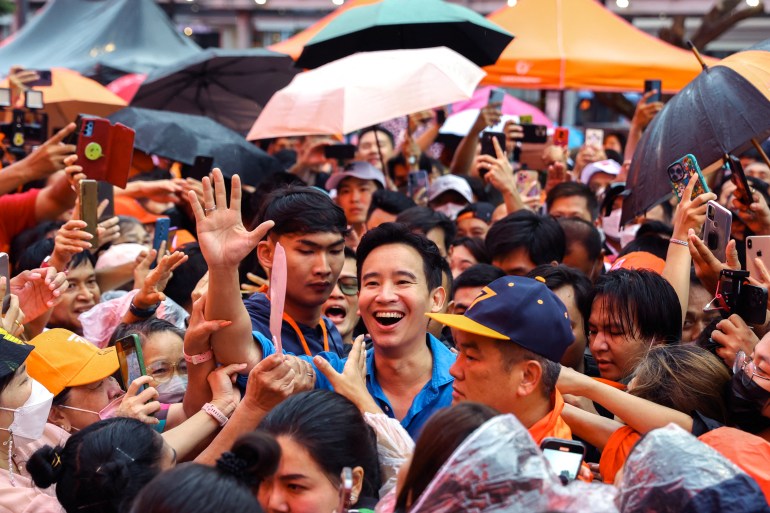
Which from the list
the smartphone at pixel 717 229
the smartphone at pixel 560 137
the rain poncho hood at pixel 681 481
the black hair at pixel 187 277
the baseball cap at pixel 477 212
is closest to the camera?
the rain poncho hood at pixel 681 481

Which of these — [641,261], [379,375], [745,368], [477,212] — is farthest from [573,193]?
[745,368]

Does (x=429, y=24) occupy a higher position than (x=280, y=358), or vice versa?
(x=429, y=24)

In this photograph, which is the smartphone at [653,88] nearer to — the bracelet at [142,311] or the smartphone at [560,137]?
the smartphone at [560,137]

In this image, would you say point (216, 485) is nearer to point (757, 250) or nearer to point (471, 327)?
point (471, 327)

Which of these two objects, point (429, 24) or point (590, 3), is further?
point (590, 3)

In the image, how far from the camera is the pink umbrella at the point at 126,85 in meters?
12.5

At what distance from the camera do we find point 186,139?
7.35 m

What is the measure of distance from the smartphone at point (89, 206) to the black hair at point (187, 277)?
675mm

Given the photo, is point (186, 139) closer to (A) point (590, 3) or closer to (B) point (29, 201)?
(B) point (29, 201)

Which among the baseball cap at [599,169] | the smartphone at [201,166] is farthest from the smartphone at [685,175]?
the baseball cap at [599,169]

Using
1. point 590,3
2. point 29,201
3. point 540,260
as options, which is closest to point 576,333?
point 540,260

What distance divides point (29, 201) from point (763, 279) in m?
4.36

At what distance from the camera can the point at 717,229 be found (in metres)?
4.27

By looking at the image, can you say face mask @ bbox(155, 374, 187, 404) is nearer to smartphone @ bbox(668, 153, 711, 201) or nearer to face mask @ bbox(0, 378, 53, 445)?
face mask @ bbox(0, 378, 53, 445)
